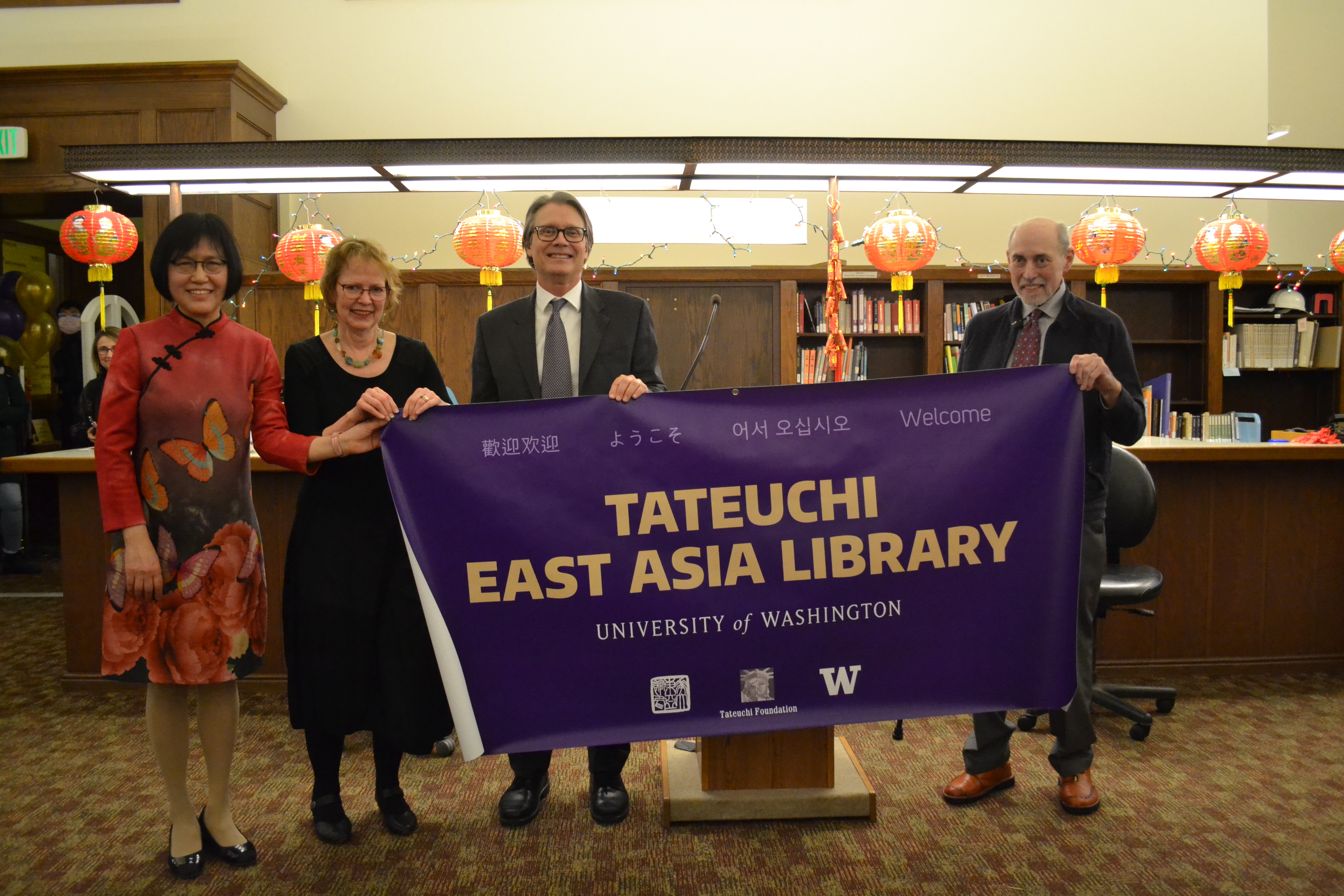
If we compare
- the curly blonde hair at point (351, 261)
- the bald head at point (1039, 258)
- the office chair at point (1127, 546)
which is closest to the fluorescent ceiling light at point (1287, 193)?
the office chair at point (1127, 546)

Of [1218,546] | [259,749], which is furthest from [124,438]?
[1218,546]

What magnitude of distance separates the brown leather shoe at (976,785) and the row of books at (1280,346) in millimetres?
5550

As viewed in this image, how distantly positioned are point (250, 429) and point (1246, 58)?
26.8ft

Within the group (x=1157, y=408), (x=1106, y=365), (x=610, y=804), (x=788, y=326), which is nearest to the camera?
(x=1106, y=365)

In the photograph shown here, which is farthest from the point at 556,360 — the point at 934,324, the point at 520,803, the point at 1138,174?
the point at 934,324

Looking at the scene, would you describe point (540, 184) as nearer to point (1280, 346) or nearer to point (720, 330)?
point (720, 330)

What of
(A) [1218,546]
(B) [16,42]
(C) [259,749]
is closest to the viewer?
(C) [259,749]

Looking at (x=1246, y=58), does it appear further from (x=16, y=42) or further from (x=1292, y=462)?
(x=16, y=42)

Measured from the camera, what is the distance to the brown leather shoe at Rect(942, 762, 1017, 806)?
208 cm

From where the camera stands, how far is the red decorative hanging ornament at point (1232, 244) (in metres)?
5.02

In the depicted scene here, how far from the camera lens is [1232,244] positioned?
16.5ft

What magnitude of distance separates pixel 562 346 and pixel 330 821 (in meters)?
1.23

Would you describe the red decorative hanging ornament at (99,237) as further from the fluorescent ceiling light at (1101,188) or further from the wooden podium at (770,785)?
the fluorescent ceiling light at (1101,188)

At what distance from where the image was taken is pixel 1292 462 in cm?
313
